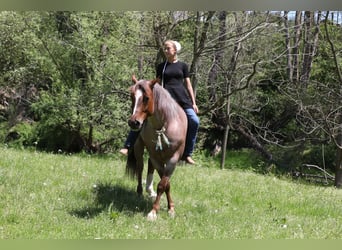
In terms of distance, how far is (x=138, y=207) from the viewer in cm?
667

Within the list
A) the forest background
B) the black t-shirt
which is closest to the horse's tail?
the black t-shirt

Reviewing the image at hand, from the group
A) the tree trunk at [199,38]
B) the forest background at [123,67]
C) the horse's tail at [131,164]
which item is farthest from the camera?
the forest background at [123,67]

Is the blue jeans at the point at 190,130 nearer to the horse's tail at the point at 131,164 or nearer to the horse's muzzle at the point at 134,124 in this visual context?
the horse's tail at the point at 131,164

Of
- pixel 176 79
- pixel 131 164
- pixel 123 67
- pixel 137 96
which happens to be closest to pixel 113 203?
pixel 131 164

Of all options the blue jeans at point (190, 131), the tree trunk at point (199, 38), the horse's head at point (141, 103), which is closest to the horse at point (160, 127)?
the horse's head at point (141, 103)

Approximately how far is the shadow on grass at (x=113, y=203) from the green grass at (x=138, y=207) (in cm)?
2

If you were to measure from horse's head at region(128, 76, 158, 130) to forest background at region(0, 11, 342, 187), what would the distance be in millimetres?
8385

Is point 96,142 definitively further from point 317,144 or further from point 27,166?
point 317,144

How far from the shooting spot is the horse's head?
18.1 ft

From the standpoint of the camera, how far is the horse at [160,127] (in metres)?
5.74

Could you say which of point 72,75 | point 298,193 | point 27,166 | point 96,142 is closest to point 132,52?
point 72,75

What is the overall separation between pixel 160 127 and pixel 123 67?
10365 millimetres

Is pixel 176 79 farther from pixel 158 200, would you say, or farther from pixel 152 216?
pixel 152 216

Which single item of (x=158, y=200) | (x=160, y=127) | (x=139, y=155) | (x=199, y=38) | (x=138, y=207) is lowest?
(x=138, y=207)
